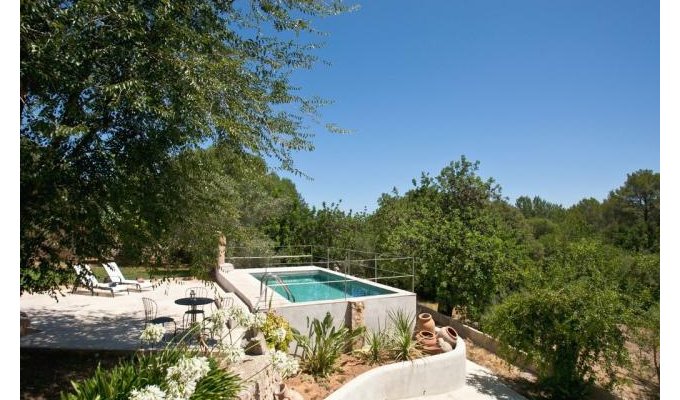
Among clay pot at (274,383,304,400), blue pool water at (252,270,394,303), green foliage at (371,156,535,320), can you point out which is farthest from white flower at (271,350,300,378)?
green foliage at (371,156,535,320)

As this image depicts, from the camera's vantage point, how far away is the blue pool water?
13.4 meters

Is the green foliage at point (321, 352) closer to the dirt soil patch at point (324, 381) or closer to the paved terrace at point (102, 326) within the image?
the dirt soil patch at point (324, 381)

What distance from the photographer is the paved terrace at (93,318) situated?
7.96m

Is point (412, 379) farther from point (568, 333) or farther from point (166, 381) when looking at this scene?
point (166, 381)

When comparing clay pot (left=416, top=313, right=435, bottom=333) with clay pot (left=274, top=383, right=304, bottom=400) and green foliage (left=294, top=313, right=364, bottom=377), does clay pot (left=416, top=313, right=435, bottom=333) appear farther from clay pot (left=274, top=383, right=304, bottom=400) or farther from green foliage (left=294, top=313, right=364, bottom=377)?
clay pot (left=274, top=383, right=304, bottom=400)

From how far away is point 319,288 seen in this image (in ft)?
49.8

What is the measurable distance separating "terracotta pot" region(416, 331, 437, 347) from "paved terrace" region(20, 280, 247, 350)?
5.04m

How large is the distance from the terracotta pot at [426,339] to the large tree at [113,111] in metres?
6.59

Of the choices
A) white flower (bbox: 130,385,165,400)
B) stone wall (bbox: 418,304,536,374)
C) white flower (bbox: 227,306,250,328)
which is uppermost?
white flower (bbox: 227,306,250,328)

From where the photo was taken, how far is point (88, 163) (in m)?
5.28

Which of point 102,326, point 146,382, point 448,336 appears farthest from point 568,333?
point 102,326

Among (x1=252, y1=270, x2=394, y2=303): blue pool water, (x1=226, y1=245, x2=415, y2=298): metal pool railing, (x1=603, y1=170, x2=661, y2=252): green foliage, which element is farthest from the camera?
(x1=603, y1=170, x2=661, y2=252): green foliage
